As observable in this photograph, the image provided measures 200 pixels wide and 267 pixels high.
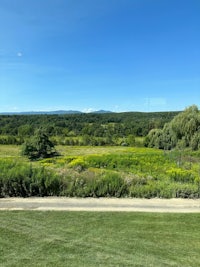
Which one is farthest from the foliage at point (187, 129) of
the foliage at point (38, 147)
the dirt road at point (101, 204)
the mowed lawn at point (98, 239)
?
the mowed lawn at point (98, 239)

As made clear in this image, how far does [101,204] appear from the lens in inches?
376

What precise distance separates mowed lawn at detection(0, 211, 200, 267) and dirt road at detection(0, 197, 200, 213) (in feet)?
2.35

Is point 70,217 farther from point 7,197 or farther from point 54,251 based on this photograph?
point 7,197

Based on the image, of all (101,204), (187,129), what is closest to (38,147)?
(187,129)

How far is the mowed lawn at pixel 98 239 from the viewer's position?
17.7 ft

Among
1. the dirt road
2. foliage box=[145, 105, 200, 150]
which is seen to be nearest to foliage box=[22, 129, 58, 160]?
foliage box=[145, 105, 200, 150]

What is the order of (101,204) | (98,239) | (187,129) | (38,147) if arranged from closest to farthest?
1. (98,239)
2. (101,204)
3. (187,129)
4. (38,147)

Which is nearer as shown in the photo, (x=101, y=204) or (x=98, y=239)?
(x=98, y=239)

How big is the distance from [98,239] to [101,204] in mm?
3161

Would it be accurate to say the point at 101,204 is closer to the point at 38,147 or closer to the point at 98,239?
the point at 98,239

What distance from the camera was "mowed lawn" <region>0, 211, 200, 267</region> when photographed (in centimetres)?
540

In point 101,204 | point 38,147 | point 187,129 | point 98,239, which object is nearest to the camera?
point 98,239

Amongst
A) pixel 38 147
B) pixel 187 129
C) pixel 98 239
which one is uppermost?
pixel 187 129

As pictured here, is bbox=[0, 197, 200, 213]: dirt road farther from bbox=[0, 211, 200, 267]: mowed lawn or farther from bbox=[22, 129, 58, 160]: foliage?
bbox=[22, 129, 58, 160]: foliage
